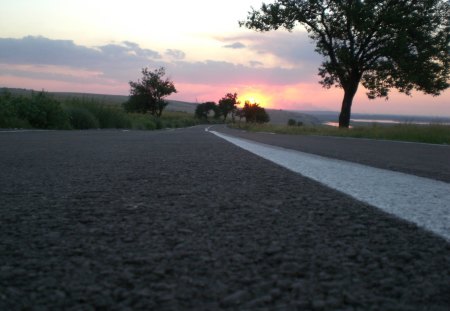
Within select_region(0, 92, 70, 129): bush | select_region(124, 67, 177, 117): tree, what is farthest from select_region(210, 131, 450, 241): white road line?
select_region(124, 67, 177, 117): tree

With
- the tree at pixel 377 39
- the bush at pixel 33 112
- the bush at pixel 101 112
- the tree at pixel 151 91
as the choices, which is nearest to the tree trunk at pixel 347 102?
the tree at pixel 377 39

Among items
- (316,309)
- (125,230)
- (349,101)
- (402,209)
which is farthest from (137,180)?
(349,101)

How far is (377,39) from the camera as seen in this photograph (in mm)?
25859

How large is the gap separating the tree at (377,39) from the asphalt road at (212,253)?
2411 centimetres

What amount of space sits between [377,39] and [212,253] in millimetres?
27139

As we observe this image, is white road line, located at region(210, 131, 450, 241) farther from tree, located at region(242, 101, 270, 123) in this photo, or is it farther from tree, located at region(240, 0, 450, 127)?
tree, located at region(242, 101, 270, 123)

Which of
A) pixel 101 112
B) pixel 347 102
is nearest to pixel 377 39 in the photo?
pixel 347 102

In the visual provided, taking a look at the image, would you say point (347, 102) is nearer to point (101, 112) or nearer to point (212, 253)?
point (101, 112)

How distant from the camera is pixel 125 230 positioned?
1539mm

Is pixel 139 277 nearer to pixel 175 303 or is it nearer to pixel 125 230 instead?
pixel 175 303

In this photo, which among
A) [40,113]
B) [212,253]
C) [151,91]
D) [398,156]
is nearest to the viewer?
[212,253]

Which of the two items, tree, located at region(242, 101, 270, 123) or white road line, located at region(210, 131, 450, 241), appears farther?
tree, located at region(242, 101, 270, 123)

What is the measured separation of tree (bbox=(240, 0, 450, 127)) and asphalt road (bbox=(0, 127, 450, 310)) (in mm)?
24113

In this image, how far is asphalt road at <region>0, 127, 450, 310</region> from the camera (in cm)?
94
